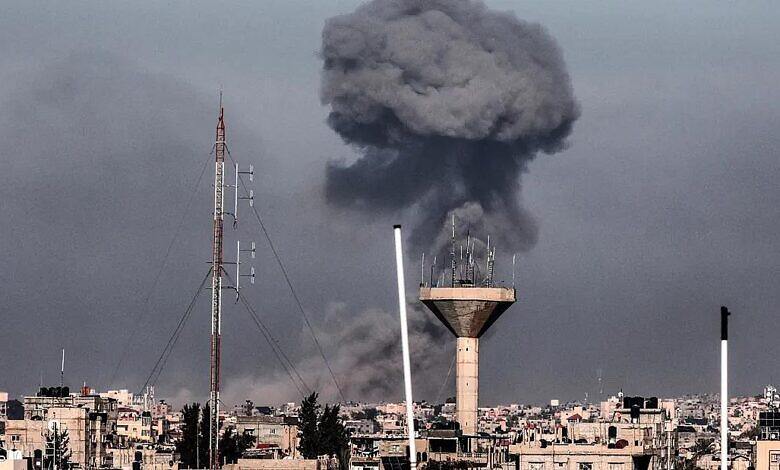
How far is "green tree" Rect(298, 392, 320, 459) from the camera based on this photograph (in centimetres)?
13838

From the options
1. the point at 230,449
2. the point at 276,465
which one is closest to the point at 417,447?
the point at 230,449

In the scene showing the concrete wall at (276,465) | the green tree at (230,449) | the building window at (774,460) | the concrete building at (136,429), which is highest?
the concrete building at (136,429)

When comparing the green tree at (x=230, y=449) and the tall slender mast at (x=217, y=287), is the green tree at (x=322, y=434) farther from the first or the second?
the tall slender mast at (x=217, y=287)

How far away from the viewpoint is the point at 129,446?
153 m

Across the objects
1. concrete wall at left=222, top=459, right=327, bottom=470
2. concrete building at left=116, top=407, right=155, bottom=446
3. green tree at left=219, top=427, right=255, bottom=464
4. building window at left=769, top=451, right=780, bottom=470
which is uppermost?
concrete building at left=116, top=407, right=155, bottom=446

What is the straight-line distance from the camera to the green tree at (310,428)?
13838 cm

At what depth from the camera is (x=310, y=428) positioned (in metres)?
143

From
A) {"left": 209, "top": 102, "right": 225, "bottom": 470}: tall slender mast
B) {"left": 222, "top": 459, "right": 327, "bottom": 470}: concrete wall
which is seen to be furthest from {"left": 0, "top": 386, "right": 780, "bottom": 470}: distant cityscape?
{"left": 209, "top": 102, "right": 225, "bottom": 470}: tall slender mast

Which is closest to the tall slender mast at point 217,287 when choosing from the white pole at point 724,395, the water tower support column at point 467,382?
the white pole at point 724,395

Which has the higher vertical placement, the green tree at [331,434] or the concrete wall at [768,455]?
the green tree at [331,434]

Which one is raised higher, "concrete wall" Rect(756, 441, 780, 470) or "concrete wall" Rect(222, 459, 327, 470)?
"concrete wall" Rect(756, 441, 780, 470)

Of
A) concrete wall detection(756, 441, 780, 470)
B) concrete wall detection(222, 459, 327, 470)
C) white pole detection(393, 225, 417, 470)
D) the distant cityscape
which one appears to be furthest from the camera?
the distant cityscape

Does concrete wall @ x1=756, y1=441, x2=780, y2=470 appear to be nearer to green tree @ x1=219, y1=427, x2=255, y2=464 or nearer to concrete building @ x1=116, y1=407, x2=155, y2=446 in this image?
green tree @ x1=219, y1=427, x2=255, y2=464

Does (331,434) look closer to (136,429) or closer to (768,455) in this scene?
(768,455)
